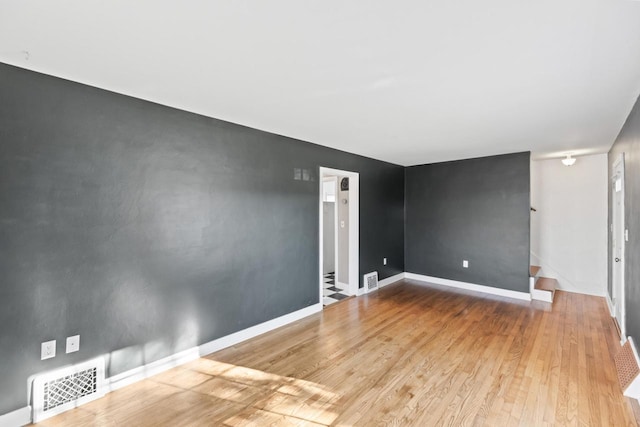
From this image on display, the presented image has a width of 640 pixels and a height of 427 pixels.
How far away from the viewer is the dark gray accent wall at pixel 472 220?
15.9 feet

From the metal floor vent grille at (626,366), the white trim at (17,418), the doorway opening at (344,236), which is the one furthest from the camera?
the doorway opening at (344,236)

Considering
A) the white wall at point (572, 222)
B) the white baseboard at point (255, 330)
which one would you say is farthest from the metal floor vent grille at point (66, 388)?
the white wall at point (572, 222)

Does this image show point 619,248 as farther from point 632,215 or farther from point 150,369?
point 150,369

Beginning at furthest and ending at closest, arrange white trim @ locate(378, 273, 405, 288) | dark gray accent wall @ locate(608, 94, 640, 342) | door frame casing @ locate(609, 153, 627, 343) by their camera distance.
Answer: white trim @ locate(378, 273, 405, 288) → door frame casing @ locate(609, 153, 627, 343) → dark gray accent wall @ locate(608, 94, 640, 342)

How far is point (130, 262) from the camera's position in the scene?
8.11ft

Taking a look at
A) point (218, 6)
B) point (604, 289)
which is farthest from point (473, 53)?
point (604, 289)

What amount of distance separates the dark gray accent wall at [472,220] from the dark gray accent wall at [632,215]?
166cm

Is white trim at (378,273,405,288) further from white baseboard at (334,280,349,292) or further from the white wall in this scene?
the white wall

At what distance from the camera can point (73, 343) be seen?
219cm

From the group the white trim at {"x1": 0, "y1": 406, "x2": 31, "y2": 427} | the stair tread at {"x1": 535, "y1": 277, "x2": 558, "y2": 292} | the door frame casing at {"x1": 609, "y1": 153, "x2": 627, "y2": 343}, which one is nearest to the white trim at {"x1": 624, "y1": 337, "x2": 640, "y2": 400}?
the door frame casing at {"x1": 609, "y1": 153, "x2": 627, "y2": 343}

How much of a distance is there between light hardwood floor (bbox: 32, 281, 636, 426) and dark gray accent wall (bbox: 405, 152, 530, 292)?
1267mm

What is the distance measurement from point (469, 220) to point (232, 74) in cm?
480

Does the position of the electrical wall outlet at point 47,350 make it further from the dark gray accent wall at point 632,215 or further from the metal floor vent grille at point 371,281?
the dark gray accent wall at point 632,215

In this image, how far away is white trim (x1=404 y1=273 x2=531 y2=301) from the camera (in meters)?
4.81
